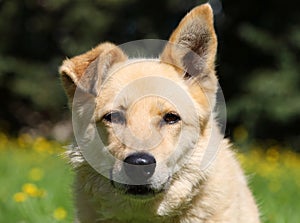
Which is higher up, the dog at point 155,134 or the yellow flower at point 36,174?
the dog at point 155,134

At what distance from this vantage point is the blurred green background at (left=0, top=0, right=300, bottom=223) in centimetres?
1299

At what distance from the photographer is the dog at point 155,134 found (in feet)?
11.7


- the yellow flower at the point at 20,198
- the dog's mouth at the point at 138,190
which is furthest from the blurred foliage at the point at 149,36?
the dog's mouth at the point at 138,190

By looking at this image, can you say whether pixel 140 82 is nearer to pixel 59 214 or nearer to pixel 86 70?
pixel 86 70

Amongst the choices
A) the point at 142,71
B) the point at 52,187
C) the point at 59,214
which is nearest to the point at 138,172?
the point at 142,71

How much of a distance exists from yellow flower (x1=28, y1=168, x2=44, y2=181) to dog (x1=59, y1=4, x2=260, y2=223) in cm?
236

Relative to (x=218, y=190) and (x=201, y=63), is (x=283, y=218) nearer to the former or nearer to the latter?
(x=218, y=190)

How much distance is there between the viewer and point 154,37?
49.4 ft

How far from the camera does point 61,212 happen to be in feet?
15.7

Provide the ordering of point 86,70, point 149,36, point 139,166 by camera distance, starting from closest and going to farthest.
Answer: point 139,166 → point 86,70 → point 149,36

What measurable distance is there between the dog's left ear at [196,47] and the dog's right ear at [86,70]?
1.38 ft

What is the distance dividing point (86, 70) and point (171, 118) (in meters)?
0.59

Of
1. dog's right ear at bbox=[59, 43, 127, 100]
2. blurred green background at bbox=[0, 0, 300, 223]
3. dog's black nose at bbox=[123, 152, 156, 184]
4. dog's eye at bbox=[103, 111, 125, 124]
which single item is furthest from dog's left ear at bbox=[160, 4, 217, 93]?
blurred green background at bbox=[0, 0, 300, 223]

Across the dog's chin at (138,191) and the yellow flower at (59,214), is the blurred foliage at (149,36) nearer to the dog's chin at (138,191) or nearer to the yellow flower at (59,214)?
the yellow flower at (59,214)
